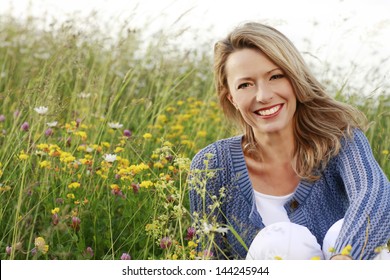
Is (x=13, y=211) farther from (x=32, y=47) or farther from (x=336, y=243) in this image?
(x=32, y=47)

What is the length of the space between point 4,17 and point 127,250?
123 inches

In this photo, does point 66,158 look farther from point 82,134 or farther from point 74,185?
point 82,134

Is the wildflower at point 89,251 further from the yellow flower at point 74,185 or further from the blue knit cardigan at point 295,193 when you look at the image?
the blue knit cardigan at point 295,193

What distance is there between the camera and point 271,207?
2715mm

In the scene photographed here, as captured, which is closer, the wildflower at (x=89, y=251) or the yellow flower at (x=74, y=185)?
the wildflower at (x=89, y=251)

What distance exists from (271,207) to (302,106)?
44 cm

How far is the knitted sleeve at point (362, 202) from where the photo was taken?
2.19 m

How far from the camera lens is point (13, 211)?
2594 millimetres

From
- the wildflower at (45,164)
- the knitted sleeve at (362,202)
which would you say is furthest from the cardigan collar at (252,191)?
the wildflower at (45,164)

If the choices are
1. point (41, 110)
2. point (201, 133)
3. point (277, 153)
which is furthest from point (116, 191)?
point (201, 133)

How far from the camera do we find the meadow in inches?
97.9

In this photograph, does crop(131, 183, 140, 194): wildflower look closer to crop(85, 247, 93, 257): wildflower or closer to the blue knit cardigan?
the blue knit cardigan

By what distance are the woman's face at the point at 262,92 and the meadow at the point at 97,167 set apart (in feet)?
1.16

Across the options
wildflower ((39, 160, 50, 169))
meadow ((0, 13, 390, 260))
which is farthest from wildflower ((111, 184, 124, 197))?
wildflower ((39, 160, 50, 169))
